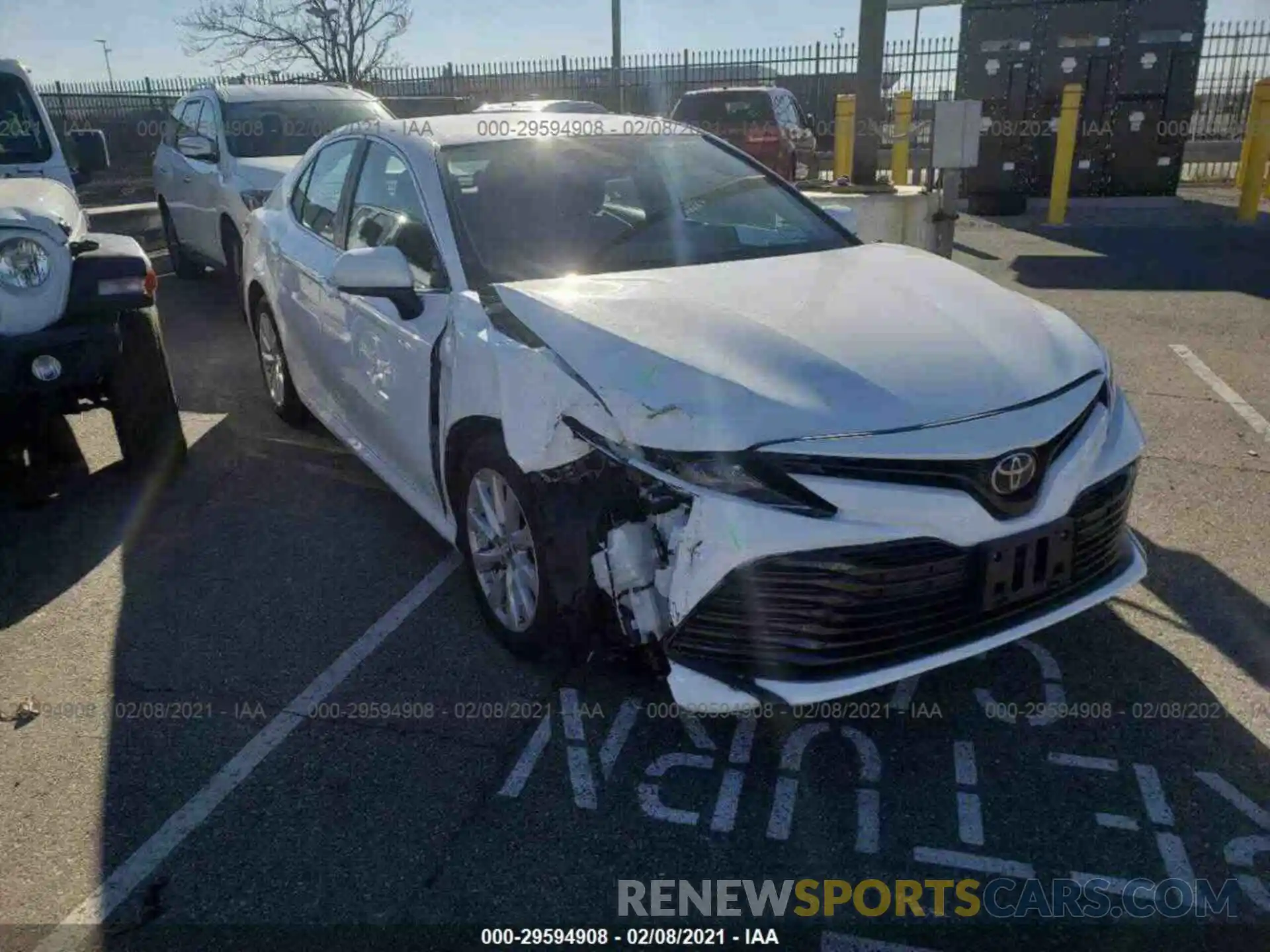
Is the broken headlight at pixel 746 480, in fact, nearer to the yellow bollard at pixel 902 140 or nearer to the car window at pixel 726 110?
the yellow bollard at pixel 902 140

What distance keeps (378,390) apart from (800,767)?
7.24 ft

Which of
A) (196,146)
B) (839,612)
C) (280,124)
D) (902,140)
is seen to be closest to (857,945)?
(839,612)

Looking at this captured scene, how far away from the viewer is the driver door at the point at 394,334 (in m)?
3.54

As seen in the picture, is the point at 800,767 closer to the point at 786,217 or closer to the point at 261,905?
→ the point at 261,905

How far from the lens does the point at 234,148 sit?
27.8 feet

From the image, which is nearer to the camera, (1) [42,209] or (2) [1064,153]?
(1) [42,209]

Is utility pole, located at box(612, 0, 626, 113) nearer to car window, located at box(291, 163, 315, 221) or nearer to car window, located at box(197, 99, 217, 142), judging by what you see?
car window, located at box(197, 99, 217, 142)

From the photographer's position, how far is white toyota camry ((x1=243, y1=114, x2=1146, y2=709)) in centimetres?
251

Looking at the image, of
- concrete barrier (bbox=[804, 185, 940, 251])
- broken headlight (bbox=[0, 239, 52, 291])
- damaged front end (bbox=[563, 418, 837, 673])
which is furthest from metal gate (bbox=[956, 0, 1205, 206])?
damaged front end (bbox=[563, 418, 837, 673])

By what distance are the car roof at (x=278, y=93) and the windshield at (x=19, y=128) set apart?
8.58ft

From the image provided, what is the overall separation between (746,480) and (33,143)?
5.77 metres

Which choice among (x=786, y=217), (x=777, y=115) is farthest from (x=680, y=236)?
(x=777, y=115)

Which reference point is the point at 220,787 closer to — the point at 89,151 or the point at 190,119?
the point at 89,151

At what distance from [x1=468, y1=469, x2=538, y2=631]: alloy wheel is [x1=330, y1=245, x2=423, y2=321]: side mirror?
712mm
